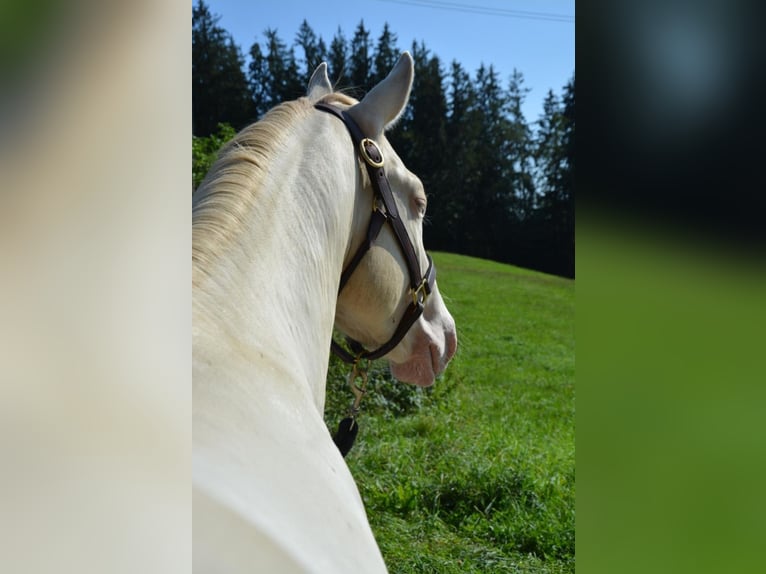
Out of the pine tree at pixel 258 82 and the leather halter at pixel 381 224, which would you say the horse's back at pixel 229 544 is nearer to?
the leather halter at pixel 381 224

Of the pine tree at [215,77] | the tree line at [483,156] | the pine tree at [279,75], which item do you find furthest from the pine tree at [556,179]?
the pine tree at [215,77]

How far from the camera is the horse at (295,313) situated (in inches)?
35.1

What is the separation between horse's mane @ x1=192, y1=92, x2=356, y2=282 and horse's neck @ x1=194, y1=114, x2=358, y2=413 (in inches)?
0.7

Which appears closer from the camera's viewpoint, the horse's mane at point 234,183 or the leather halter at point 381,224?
the horse's mane at point 234,183

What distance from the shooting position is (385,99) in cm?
160

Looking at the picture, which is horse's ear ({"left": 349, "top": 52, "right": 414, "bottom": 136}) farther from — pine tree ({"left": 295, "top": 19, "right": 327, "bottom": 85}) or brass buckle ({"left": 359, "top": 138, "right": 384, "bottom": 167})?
pine tree ({"left": 295, "top": 19, "right": 327, "bottom": 85})

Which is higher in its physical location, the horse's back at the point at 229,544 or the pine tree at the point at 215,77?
the horse's back at the point at 229,544

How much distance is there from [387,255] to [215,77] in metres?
6.37

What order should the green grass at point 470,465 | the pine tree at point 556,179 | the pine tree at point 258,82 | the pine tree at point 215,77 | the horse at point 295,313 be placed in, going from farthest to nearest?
the pine tree at point 556,179 → the pine tree at point 258,82 → the pine tree at point 215,77 → the green grass at point 470,465 → the horse at point 295,313

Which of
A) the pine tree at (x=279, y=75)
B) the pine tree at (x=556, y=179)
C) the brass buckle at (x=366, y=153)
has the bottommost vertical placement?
the pine tree at (x=556, y=179)

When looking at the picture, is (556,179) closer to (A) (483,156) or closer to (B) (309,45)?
(A) (483,156)
